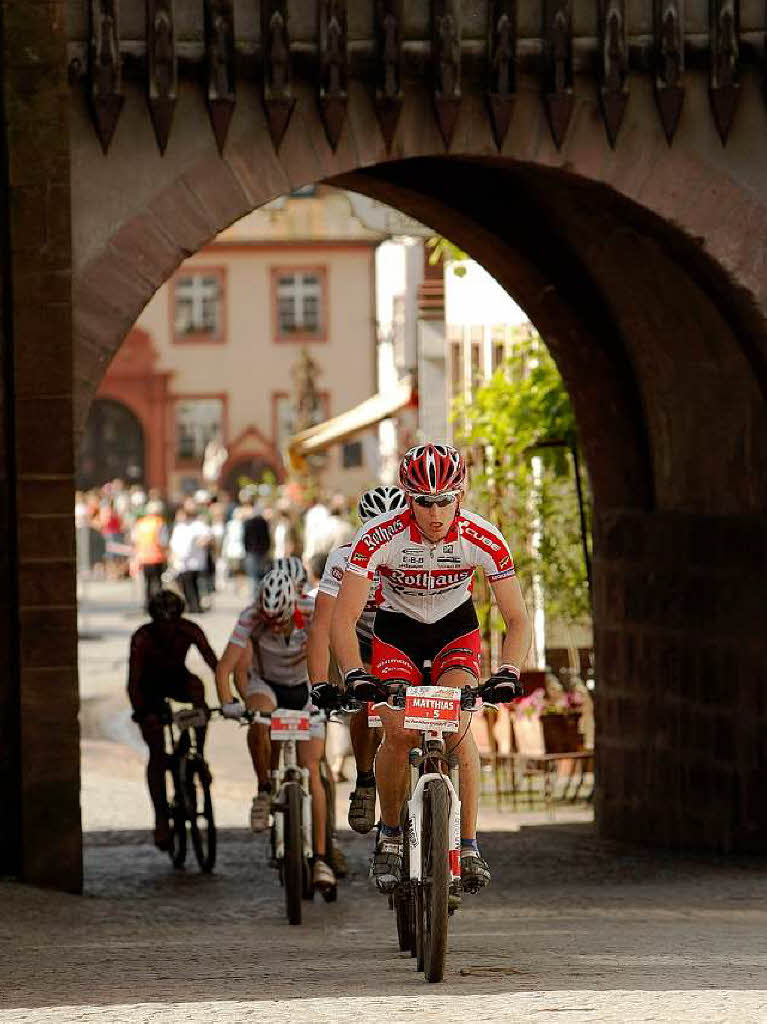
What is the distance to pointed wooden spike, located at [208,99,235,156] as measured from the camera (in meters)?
11.8

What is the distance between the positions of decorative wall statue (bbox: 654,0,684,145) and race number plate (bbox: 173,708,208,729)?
3.83 metres

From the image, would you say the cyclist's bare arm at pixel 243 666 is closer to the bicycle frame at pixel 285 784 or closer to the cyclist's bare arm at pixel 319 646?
the bicycle frame at pixel 285 784

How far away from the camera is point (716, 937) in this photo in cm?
997

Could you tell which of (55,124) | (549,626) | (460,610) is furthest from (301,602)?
(549,626)

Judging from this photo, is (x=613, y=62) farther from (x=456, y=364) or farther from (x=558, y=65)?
(x=456, y=364)

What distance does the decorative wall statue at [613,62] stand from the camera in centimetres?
1215

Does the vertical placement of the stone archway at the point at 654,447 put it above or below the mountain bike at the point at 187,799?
above

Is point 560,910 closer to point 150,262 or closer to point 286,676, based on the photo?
point 286,676

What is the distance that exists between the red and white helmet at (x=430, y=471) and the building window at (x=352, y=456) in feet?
192

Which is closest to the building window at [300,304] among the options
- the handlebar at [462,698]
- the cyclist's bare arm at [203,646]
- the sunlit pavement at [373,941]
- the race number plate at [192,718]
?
the sunlit pavement at [373,941]

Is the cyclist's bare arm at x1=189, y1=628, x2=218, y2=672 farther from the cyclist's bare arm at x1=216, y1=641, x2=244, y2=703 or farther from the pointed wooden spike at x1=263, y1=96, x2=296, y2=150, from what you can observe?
the pointed wooden spike at x1=263, y1=96, x2=296, y2=150

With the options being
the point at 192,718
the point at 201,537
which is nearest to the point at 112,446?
the point at 201,537

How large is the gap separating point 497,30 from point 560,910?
165 inches

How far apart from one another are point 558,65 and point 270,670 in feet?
10.6
